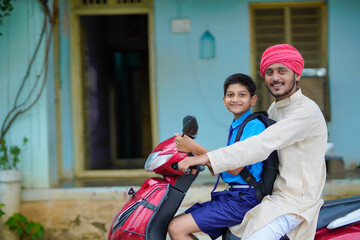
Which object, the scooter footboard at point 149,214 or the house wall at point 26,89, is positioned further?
the house wall at point 26,89

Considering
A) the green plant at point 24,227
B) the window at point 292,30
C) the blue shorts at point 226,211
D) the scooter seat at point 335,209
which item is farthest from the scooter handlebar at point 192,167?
the window at point 292,30

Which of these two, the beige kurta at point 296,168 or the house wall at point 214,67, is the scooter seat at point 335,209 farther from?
the house wall at point 214,67

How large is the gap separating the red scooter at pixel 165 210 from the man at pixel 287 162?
107 millimetres

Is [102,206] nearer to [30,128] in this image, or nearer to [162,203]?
[30,128]

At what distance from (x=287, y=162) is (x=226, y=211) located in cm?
38

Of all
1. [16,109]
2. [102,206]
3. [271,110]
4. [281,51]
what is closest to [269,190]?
[271,110]

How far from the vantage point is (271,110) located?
7.54ft

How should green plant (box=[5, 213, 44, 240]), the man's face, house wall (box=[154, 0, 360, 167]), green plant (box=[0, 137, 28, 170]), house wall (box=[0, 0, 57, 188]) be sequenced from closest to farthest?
the man's face
green plant (box=[5, 213, 44, 240])
green plant (box=[0, 137, 28, 170])
house wall (box=[0, 0, 57, 188])
house wall (box=[154, 0, 360, 167])

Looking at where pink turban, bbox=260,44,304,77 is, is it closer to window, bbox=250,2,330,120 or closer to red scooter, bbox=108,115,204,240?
red scooter, bbox=108,115,204,240

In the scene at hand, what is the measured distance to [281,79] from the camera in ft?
6.66

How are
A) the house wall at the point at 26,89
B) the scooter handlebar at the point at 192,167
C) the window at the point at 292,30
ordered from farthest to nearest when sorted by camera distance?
the window at the point at 292,30, the house wall at the point at 26,89, the scooter handlebar at the point at 192,167

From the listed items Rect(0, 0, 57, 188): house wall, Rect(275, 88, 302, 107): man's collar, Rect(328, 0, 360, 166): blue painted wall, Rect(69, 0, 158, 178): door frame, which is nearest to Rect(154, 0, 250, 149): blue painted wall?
Rect(69, 0, 158, 178): door frame

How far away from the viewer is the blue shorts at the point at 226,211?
197 centimetres

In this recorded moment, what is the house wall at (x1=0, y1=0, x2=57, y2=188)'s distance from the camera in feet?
15.1
